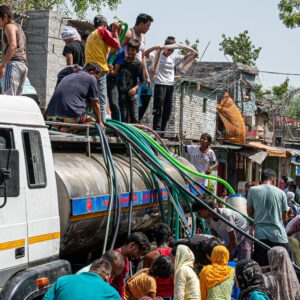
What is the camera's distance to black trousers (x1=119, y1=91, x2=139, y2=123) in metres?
10.5

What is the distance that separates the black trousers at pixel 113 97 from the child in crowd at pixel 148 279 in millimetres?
3950

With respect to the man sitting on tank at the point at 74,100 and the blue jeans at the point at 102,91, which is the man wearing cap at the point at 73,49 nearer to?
the blue jeans at the point at 102,91

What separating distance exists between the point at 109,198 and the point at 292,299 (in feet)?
7.01

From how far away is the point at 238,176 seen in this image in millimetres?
29375

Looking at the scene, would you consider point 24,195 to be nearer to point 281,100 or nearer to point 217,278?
point 217,278

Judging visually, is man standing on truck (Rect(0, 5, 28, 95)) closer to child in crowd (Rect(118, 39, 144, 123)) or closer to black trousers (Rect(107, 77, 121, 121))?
black trousers (Rect(107, 77, 121, 121))

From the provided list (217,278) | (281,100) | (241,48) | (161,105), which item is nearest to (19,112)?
(217,278)

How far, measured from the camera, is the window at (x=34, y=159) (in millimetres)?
5895

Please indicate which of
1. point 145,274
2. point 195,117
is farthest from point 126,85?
point 195,117

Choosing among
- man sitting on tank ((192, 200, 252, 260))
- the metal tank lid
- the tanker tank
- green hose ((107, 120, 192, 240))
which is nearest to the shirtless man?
green hose ((107, 120, 192, 240))

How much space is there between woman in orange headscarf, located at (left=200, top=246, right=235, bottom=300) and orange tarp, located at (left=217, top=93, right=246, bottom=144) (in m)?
19.5

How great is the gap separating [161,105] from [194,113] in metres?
15.0

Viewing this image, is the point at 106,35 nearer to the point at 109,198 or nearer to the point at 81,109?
the point at 81,109

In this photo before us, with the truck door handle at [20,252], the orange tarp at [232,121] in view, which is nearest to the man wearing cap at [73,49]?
the truck door handle at [20,252]
